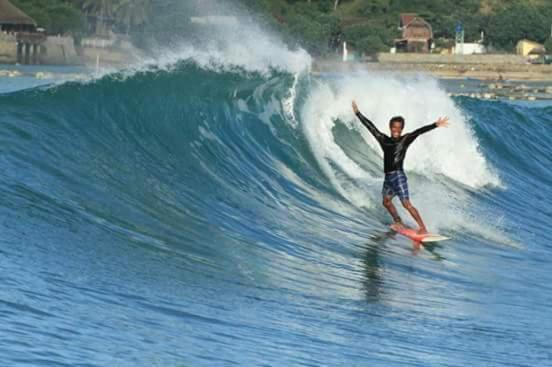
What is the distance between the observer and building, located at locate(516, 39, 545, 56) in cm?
12325

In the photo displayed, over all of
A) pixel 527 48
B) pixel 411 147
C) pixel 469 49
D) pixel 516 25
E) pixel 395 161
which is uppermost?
pixel 516 25

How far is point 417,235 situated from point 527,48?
114722 millimetres

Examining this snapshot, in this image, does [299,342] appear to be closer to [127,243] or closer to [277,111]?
[127,243]

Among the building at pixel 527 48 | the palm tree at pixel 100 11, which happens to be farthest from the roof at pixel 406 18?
the palm tree at pixel 100 11

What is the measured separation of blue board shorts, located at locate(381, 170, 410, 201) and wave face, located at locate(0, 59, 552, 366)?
1.47 feet

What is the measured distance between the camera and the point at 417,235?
12.2m

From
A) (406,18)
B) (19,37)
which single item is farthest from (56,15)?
(406,18)

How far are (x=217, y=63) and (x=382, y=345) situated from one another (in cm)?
1165

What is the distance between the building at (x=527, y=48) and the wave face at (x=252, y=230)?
10452 cm

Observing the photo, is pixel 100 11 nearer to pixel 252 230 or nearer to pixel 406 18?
pixel 406 18

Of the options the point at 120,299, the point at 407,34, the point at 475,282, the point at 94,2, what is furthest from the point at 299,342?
the point at 407,34

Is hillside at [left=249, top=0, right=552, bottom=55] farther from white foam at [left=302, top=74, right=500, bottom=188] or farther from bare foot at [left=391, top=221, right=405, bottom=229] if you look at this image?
bare foot at [left=391, top=221, right=405, bottom=229]

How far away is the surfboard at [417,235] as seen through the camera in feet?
40.0

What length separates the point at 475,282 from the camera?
A: 10.7 metres
